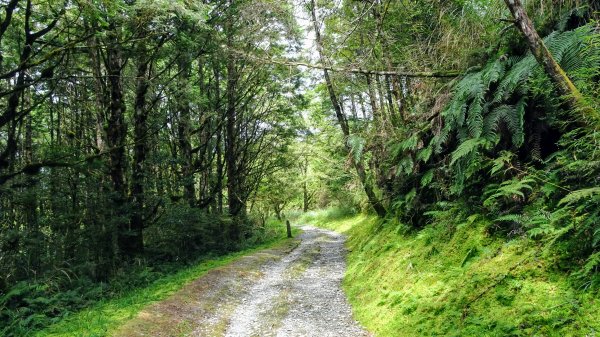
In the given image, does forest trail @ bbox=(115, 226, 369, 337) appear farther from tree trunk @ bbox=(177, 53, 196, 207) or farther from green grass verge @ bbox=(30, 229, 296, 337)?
tree trunk @ bbox=(177, 53, 196, 207)

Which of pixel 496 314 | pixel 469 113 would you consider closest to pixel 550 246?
pixel 496 314

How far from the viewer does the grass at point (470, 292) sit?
348 cm

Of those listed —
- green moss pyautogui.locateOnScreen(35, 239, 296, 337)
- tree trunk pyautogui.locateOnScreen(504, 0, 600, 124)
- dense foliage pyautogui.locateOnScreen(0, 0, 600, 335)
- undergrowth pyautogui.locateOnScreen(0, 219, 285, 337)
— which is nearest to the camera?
tree trunk pyautogui.locateOnScreen(504, 0, 600, 124)

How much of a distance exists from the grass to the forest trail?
0.70 meters

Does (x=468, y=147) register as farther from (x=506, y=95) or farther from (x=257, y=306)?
(x=257, y=306)

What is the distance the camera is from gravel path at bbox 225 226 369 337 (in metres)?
6.67

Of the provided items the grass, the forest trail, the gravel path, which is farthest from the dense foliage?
the gravel path

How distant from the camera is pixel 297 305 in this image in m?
8.20

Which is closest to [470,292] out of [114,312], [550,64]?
[550,64]

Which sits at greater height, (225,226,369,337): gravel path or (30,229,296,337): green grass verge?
(30,229,296,337): green grass verge

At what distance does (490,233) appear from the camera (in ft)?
17.6

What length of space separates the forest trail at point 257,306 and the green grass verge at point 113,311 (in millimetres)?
290

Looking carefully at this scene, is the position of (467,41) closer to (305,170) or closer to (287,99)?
(287,99)

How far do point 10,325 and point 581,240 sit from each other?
30.3 ft
